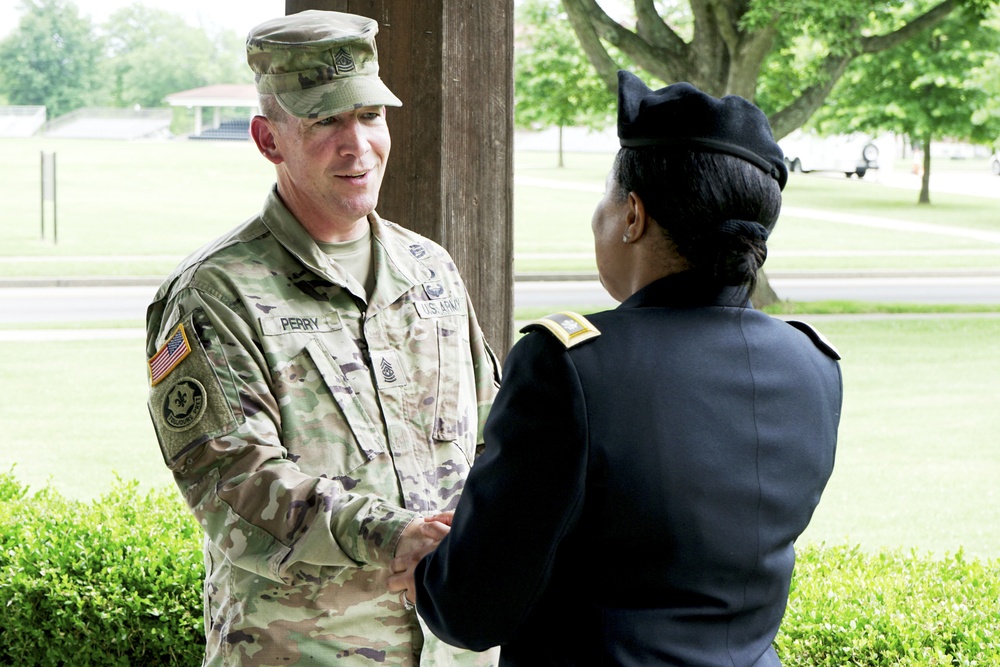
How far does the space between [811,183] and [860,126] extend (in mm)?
23273

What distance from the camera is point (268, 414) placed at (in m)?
1.91

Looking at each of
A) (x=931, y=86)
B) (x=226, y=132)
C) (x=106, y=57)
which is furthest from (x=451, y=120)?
(x=226, y=132)

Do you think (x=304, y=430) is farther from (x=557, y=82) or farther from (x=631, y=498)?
(x=557, y=82)

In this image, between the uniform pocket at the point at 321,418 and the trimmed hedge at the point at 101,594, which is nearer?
the uniform pocket at the point at 321,418

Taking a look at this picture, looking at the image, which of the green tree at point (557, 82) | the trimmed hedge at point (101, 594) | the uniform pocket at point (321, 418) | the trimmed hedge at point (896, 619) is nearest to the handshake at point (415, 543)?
the uniform pocket at point (321, 418)

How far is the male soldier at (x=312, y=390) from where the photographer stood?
1.84 metres

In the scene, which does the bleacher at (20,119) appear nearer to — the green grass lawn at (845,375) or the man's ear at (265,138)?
the green grass lawn at (845,375)

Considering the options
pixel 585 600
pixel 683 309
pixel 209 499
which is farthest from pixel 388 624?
pixel 683 309

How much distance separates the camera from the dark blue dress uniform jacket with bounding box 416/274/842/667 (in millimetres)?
1353

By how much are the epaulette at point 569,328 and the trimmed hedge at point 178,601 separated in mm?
1847

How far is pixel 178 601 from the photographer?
333 cm

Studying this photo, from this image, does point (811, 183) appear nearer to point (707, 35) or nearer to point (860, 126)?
point (860, 126)

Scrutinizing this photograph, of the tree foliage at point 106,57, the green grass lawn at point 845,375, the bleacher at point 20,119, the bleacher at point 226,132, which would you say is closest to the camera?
the green grass lawn at point 845,375

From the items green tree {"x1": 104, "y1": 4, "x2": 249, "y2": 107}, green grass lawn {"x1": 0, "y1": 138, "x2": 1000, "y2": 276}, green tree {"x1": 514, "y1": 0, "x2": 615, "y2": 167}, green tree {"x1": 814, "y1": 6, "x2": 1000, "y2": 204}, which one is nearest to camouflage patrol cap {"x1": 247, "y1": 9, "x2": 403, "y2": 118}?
green tree {"x1": 514, "y1": 0, "x2": 615, "y2": 167}
